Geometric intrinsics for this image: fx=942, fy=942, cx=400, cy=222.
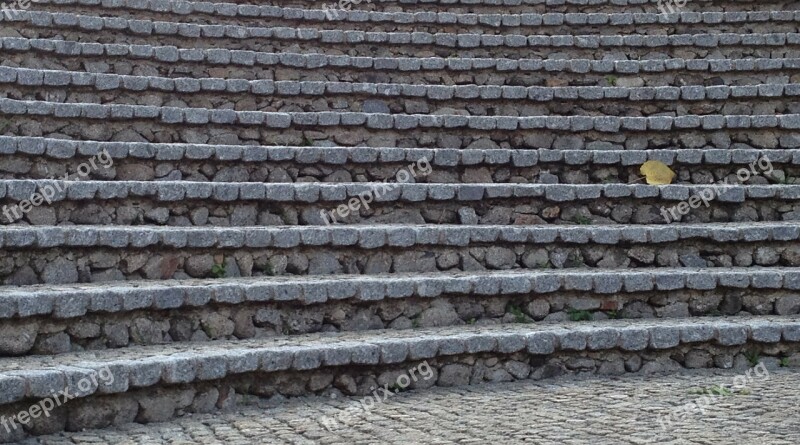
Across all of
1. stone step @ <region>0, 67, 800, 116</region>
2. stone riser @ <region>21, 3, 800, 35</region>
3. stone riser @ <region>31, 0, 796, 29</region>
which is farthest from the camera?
stone riser @ <region>21, 3, 800, 35</region>

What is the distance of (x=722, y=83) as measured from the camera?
34.4 ft

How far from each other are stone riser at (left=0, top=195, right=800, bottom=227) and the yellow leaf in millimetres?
509

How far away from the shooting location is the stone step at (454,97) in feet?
29.6

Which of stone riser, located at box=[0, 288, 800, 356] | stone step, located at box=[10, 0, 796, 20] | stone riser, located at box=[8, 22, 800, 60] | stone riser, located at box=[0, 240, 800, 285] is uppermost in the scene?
stone step, located at box=[10, 0, 796, 20]

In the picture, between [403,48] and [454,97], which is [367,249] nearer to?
[454,97]

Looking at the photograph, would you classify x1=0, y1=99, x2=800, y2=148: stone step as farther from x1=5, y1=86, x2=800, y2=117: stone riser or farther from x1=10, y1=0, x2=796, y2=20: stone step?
x1=10, y1=0, x2=796, y2=20: stone step

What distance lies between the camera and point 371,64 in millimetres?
10078

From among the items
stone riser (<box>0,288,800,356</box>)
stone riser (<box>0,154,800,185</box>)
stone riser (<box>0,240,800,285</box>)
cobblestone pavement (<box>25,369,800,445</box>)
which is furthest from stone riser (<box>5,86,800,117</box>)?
cobblestone pavement (<box>25,369,800,445</box>)

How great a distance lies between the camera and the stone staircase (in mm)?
5969

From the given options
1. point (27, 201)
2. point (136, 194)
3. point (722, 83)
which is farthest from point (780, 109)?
point (27, 201)

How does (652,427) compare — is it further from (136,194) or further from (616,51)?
(616,51)

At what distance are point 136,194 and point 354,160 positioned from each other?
2.06m

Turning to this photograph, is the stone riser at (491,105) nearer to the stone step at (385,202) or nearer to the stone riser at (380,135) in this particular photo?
the stone riser at (380,135)

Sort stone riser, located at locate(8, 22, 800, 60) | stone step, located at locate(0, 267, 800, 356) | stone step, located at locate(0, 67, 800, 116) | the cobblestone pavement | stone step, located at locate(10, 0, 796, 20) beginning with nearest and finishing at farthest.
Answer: the cobblestone pavement → stone step, located at locate(0, 267, 800, 356) → stone step, located at locate(0, 67, 800, 116) → stone riser, located at locate(8, 22, 800, 60) → stone step, located at locate(10, 0, 796, 20)
